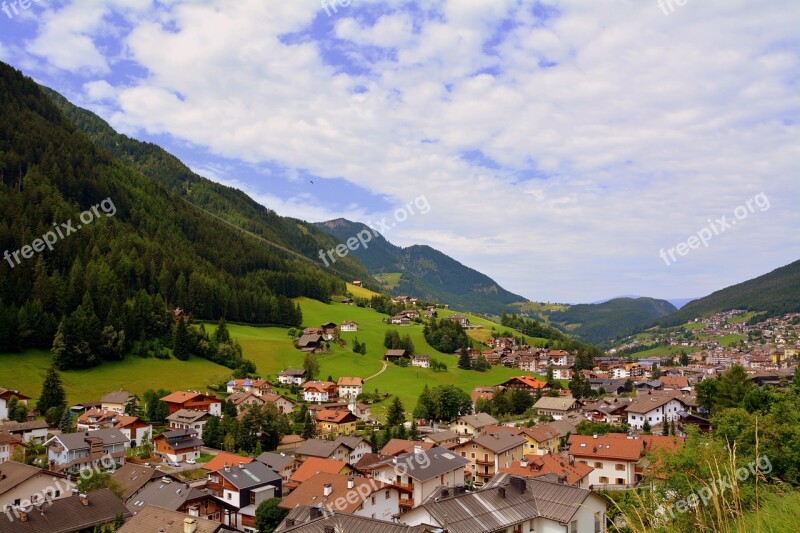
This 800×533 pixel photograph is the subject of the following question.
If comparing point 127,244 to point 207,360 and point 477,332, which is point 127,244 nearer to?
point 207,360

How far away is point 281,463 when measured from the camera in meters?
40.6

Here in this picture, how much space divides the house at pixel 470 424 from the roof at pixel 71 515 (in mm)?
33218

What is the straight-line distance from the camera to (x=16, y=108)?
12344 centimetres

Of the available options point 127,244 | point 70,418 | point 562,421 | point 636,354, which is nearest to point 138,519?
point 70,418

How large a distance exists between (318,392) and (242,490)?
120ft

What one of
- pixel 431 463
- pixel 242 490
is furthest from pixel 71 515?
pixel 431 463

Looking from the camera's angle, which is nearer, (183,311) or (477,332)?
(183,311)

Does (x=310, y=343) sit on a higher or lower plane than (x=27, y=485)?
higher

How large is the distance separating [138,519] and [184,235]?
113 meters

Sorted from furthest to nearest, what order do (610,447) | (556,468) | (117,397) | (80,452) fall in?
(117,397)
(80,452)
(610,447)
(556,468)

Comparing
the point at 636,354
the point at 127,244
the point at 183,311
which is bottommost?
the point at 636,354

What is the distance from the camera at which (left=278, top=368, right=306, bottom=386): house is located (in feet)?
248

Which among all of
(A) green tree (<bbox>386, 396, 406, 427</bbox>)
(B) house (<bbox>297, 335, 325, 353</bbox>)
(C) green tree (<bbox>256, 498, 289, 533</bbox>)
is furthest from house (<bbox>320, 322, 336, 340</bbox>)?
(C) green tree (<bbox>256, 498, 289, 533</bbox>)

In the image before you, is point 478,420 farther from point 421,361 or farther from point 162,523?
point 421,361
